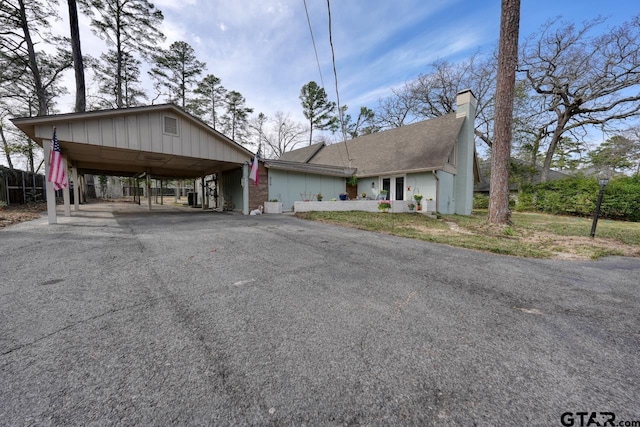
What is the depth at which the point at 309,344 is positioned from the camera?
1.71m

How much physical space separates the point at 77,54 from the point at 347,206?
57.6 feet

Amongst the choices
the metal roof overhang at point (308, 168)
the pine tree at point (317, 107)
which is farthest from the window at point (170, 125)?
the pine tree at point (317, 107)

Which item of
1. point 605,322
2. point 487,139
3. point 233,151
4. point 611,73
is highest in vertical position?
A: point 611,73

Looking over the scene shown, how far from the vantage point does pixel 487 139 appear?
20.7 metres

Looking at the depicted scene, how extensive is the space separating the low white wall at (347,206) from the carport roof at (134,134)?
343cm

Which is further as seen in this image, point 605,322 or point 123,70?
point 123,70

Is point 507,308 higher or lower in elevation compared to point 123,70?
lower

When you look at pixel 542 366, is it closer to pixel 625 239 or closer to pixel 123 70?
pixel 625 239

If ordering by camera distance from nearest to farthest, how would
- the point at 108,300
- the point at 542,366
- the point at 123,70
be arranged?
the point at 542,366
the point at 108,300
the point at 123,70

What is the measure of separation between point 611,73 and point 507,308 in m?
24.6

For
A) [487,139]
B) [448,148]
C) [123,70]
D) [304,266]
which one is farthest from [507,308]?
[123,70]

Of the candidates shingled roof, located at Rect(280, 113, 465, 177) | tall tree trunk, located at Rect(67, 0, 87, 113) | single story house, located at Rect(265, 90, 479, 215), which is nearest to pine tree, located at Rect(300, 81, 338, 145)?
shingled roof, located at Rect(280, 113, 465, 177)

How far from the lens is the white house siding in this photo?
475 inches

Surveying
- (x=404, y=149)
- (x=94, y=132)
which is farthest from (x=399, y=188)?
(x=94, y=132)
